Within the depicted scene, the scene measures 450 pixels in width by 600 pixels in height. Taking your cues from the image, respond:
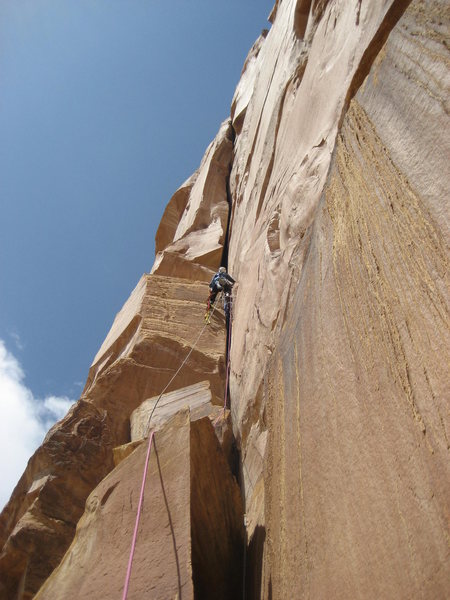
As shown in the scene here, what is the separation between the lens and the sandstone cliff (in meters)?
1.74

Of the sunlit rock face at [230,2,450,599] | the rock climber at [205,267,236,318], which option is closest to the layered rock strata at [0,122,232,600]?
the rock climber at [205,267,236,318]

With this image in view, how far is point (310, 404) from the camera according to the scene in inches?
95.3

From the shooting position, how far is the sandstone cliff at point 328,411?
5.69 ft

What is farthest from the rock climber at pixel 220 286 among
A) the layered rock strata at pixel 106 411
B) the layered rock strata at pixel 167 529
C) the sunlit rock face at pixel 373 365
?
the layered rock strata at pixel 167 529

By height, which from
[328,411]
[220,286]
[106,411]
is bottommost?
[328,411]

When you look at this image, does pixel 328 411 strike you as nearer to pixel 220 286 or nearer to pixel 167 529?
pixel 167 529

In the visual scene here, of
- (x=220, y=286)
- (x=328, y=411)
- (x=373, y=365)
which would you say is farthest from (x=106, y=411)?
(x=373, y=365)

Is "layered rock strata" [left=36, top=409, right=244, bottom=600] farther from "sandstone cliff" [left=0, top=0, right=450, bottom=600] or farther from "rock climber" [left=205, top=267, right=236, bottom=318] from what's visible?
"rock climber" [left=205, top=267, right=236, bottom=318]

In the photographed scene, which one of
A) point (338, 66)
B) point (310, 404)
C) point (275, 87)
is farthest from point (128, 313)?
point (310, 404)

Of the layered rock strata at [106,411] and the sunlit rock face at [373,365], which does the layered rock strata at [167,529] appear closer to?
the sunlit rock face at [373,365]

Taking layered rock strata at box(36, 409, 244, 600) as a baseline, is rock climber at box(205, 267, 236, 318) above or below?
above

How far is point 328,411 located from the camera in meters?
2.23

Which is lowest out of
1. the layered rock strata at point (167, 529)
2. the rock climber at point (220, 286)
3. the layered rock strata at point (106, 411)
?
the layered rock strata at point (167, 529)

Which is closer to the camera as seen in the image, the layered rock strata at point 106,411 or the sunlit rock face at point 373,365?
the sunlit rock face at point 373,365
